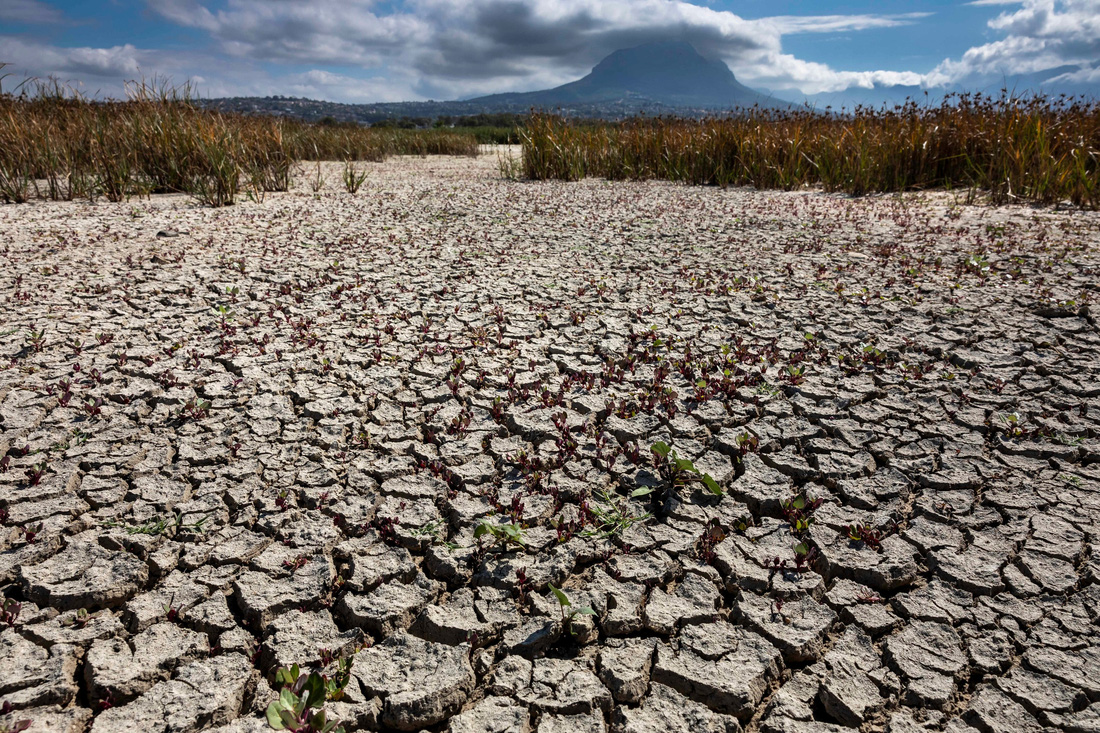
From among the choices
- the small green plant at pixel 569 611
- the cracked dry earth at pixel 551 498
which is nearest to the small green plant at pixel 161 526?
the cracked dry earth at pixel 551 498

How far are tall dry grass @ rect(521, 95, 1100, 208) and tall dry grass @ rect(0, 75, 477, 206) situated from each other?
5521 millimetres

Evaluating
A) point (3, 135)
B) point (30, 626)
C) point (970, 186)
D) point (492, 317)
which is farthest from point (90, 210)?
point (970, 186)

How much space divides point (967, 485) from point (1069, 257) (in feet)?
14.7

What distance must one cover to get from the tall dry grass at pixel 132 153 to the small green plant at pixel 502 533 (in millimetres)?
7696

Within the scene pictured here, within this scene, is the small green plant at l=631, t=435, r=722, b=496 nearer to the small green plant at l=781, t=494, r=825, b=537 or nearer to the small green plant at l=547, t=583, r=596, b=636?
the small green plant at l=781, t=494, r=825, b=537

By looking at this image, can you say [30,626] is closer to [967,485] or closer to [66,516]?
[66,516]

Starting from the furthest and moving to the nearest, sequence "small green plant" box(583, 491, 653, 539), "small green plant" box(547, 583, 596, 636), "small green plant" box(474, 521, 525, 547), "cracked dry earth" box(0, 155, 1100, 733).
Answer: "small green plant" box(583, 491, 653, 539) → "small green plant" box(474, 521, 525, 547) → "small green plant" box(547, 583, 596, 636) → "cracked dry earth" box(0, 155, 1100, 733)

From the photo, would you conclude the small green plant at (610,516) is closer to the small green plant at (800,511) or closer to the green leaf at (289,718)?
the small green plant at (800,511)

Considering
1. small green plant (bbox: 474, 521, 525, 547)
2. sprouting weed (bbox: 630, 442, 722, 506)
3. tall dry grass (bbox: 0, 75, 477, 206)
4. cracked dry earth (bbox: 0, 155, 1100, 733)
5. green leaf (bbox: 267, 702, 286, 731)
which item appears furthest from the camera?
tall dry grass (bbox: 0, 75, 477, 206)

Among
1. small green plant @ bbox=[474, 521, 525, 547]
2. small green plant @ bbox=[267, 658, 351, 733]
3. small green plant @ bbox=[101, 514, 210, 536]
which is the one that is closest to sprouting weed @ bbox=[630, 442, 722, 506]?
small green plant @ bbox=[474, 521, 525, 547]

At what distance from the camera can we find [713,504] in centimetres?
247

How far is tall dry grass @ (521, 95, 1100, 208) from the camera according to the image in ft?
25.8

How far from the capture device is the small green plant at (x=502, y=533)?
215cm

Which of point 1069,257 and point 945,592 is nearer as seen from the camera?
point 945,592
